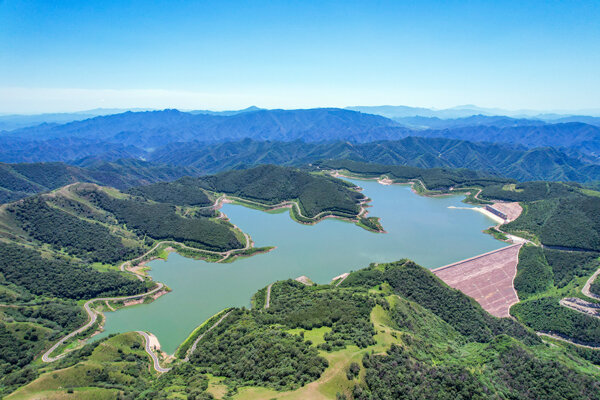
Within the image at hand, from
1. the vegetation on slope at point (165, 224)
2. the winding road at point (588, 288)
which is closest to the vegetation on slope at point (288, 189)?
the vegetation on slope at point (165, 224)

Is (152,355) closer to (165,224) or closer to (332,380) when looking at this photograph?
(332,380)

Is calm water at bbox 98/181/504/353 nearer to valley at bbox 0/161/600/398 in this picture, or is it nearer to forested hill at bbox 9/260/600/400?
valley at bbox 0/161/600/398

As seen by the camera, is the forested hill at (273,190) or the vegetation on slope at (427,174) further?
the vegetation on slope at (427,174)

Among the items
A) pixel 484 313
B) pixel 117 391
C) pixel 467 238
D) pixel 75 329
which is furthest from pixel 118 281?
pixel 467 238

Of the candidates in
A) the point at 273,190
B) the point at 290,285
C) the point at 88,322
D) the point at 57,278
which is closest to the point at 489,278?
the point at 290,285

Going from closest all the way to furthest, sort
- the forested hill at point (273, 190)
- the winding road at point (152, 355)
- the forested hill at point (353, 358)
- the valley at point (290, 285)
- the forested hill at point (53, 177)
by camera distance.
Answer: the forested hill at point (353, 358) < the valley at point (290, 285) < the winding road at point (152, 355) < the forested hill at point (273, 190) < the forested hill at point (53, 177)

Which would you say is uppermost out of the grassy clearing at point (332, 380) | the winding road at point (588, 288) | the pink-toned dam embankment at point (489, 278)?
the grassy clearing at point (332, 380)

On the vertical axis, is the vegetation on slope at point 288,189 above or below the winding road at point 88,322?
above

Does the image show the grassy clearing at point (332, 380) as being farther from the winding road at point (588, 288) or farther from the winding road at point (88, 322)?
the winding road at point (588, 288)

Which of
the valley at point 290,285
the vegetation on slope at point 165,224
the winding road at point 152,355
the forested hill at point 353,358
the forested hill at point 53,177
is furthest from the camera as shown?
the forested hill at point 53,177

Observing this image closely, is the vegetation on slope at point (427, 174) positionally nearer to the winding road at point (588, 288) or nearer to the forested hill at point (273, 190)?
the forested hill at point (273, 190)
